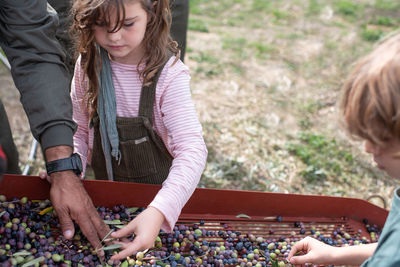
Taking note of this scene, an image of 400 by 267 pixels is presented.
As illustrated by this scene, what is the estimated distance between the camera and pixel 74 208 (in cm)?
173

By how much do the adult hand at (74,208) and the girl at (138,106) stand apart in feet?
0.53

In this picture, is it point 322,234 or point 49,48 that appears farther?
point 322,234

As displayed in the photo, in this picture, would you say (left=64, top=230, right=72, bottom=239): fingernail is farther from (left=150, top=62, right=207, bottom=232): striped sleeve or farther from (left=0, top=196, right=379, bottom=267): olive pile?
(left=150, top=62, right=207, bottom=232): striped sleeve

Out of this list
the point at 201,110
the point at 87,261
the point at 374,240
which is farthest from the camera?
the point at 201,110

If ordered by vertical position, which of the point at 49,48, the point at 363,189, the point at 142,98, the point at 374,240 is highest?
the point at 49,48

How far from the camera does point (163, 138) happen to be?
2193 millimetres

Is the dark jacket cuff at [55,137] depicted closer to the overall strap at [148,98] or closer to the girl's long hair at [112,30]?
the girl's long hair at [112,30]

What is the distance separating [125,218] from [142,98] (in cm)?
59

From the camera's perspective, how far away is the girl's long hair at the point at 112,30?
66.2 inches

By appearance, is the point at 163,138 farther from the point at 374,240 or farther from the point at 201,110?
the point at 201,110

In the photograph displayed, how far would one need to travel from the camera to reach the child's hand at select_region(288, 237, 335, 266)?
1711 millimetres

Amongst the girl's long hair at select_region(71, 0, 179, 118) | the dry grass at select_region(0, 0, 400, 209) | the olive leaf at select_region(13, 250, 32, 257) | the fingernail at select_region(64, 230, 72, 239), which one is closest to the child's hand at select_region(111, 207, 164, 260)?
the fingernail at select_region(64, 230, 72, 239)

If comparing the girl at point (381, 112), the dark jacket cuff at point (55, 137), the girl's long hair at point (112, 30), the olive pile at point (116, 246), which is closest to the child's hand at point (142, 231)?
the olive pile at point (116, 246)

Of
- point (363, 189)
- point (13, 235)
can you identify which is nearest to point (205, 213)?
point (13, 235)
